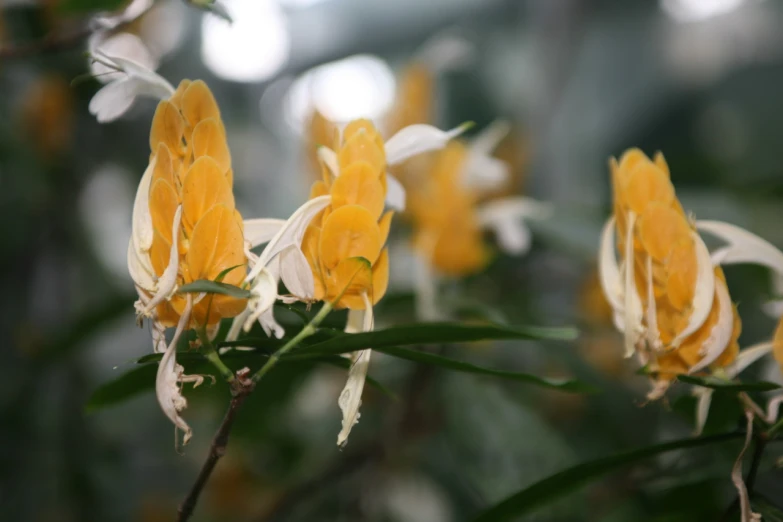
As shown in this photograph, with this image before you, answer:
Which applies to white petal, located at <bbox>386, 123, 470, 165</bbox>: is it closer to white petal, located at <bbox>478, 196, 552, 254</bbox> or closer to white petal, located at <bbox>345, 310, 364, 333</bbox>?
white petal, located at <bbox>345, 310, 364, 333</bbox>

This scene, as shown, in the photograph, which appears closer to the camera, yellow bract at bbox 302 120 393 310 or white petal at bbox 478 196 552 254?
yellow bract at bbox 302 120 393 310

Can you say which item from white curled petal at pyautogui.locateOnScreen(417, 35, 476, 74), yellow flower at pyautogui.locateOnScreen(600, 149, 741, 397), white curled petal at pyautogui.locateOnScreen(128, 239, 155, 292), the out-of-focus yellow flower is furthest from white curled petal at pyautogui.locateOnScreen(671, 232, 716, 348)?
the out-of-focus yellow flower

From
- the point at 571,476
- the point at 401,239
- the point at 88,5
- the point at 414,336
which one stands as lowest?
the point at 401,239

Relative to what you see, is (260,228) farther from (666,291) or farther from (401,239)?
(401,239)

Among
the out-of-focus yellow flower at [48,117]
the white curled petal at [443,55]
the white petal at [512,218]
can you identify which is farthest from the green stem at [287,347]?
the out-of-focus yellow flower at [48,117]

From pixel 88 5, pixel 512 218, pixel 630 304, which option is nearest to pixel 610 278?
pixel 630 304

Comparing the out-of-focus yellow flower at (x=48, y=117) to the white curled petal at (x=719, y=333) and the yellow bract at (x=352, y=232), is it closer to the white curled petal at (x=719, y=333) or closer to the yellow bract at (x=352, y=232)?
the yellow bract at (x=352, y=232)
